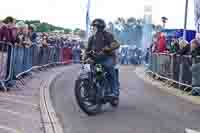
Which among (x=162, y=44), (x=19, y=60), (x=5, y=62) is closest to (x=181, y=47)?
(x=162, y=44)

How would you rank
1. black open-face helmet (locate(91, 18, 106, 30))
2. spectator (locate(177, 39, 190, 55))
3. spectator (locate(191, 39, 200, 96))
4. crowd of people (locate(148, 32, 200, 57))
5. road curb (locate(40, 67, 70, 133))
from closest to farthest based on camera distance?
road curb (locate(40, 67, 70, 133)) < black open-face helmet (locate(91, 18, 106, 30)) < spectator (locate(191, 39, 200, 96)) < crowd of people (locate(148, 32, 200, 57)) < spectator (locate(177, 39, 190, 55))

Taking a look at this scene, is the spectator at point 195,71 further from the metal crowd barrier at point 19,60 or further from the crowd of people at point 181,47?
the metal crowd barrier at point 19,60

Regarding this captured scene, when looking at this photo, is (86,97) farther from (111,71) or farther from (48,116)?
(111,71)

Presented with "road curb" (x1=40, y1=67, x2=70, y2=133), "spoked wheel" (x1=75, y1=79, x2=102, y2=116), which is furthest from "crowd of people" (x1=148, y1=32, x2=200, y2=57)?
"spoked wheel" (x1=75, y1=79, x2=102, y2=116)

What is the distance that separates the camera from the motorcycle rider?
12.2 metres

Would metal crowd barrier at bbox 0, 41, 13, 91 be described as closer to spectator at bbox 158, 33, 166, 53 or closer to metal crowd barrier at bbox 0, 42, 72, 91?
metal crowd barrier at bbox 0, 42, 72, 91

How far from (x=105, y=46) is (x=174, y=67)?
8166 millimetres


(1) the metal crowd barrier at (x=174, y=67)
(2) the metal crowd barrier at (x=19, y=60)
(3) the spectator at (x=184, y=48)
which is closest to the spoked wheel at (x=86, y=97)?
(2) the metal crowd barrier at (x=19, y=60)

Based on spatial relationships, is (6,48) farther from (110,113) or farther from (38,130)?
(38,130)

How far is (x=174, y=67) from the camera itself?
20125 mm

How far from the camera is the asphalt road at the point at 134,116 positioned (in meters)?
9.86

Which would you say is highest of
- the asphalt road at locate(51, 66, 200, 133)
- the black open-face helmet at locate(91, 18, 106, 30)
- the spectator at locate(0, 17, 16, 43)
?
the black open-face helmet at locate(91, 18, 106, 30)

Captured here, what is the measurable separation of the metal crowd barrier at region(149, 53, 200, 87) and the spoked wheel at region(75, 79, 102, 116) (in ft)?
21.2

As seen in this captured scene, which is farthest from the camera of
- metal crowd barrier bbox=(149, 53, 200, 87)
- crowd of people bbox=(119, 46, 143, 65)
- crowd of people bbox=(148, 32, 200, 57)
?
crowd of people bbox=(119, 46, 143, 65)
